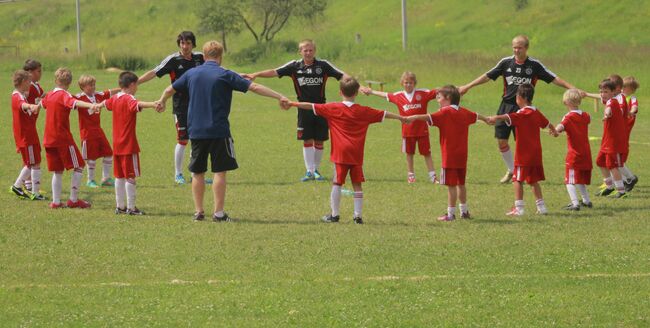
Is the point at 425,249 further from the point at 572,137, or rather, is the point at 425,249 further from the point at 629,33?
the point at 629,33

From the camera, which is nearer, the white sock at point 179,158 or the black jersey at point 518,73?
the black jersey at point 518,73

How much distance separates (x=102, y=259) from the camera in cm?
1195

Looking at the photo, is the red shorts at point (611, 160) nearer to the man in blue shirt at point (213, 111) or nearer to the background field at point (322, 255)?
the background field at point (322, 255)

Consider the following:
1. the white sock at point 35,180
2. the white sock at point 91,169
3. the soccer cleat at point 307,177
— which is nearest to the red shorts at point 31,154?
the white sock at point 35,180

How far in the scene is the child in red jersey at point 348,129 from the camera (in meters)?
14.0

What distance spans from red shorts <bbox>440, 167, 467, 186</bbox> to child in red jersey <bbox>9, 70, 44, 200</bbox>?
6422 mm

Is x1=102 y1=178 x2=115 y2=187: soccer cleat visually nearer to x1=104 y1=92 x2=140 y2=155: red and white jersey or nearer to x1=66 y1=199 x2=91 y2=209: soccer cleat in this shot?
x1=66 y1=199 x2=91 y2=209: soccer cleat

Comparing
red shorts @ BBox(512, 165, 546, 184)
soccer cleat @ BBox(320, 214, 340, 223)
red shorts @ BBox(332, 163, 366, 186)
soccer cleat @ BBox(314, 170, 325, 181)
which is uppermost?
red shorts @ BBox(332, 163, 366, 186)

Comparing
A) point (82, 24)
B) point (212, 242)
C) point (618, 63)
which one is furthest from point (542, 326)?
point (82, 24)

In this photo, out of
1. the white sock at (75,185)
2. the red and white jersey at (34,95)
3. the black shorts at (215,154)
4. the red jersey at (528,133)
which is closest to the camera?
the black shorts at (215,154)

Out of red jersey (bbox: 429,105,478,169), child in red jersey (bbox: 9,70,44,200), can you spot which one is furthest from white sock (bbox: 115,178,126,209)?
red jersey (bbox: 429,105,478,169)

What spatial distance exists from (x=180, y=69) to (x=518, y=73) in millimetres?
5642

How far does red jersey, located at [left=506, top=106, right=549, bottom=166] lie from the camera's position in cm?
1462

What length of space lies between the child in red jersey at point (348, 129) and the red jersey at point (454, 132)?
2.22 ft
